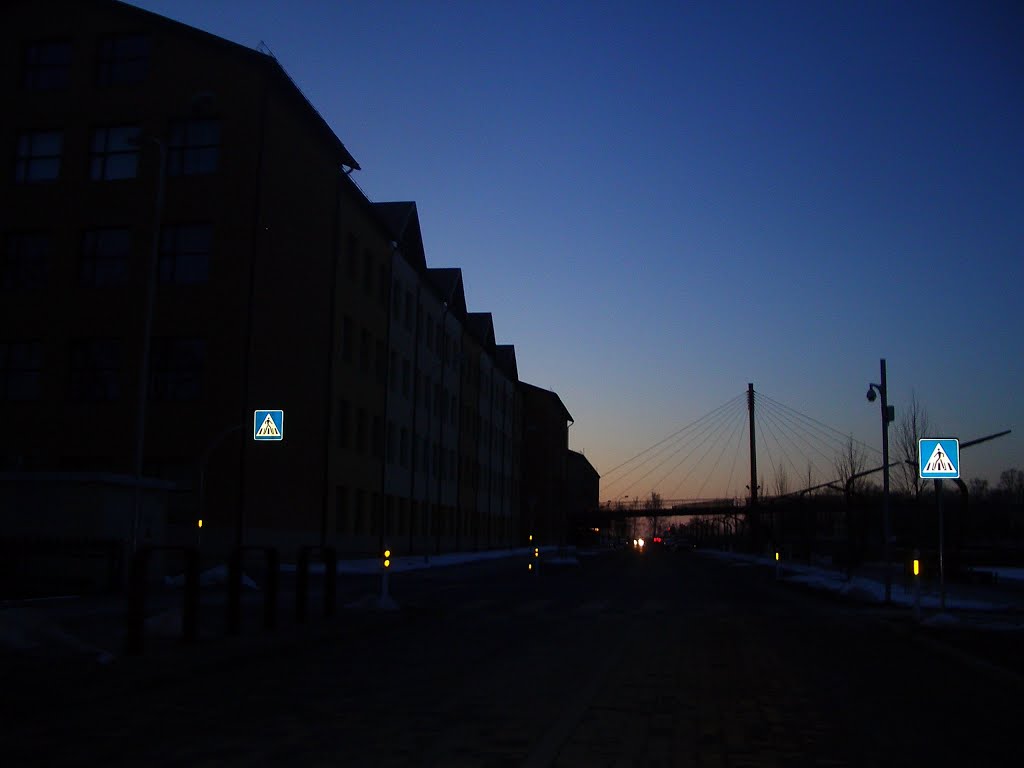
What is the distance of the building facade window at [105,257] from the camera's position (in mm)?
37750

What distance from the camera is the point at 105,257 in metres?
37.9

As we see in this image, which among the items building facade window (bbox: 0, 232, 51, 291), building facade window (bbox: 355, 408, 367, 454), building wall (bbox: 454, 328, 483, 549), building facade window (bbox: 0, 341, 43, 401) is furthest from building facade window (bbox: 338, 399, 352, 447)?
building wall (bbox: 454, 328, 483, 549)

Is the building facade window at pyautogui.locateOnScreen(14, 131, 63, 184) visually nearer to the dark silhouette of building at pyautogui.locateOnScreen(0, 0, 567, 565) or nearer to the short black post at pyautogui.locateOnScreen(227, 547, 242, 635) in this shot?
the dark silhouette of building at pyautogui.locateOnScreen(0, 0, 567, 565)

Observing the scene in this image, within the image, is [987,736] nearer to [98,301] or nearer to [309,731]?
[309,731]

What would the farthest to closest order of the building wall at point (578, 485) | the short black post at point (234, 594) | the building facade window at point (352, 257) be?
the building wall at point (578, 485) → the building facade window at point (352, 257) → the short black post at point (234, 594)

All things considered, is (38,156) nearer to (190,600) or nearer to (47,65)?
(47,65)

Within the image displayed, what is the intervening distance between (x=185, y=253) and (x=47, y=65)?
9965 mm

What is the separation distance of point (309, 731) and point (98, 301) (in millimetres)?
33422

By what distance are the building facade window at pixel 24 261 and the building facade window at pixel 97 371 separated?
3.43m

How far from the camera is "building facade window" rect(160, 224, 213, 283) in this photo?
37.0 meters

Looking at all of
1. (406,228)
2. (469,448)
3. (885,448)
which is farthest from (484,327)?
(885,448)

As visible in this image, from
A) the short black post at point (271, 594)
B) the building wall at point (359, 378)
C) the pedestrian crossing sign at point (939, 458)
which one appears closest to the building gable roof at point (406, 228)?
the building wall at point (359, 378)

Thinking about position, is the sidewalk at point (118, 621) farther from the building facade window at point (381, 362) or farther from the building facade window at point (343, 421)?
the building facade window at point (381, 362)

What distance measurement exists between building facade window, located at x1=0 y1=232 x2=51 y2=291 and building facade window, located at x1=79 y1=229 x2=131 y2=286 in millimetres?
1542
